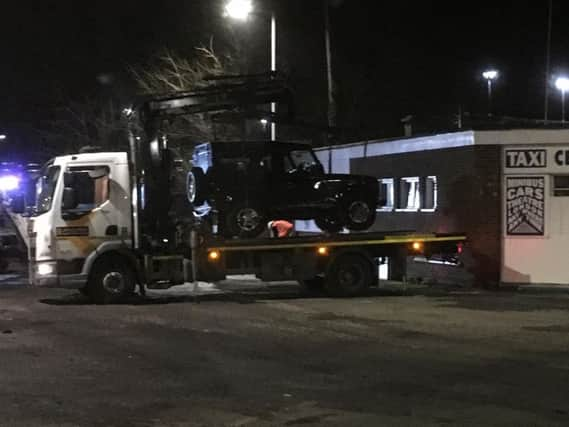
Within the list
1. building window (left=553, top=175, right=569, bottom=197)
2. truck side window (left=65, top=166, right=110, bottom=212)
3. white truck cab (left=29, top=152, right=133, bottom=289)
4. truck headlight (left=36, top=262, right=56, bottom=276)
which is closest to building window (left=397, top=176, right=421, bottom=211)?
building window (left=553, top=175, right=569, bottom=197)

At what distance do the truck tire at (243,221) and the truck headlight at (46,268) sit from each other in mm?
3624

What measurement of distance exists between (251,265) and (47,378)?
314 inches

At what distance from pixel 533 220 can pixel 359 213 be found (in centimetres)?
411

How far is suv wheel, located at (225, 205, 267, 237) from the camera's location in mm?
18359

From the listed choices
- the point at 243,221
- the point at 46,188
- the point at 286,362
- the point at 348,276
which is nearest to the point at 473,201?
the point at 348,276

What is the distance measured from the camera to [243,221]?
1842 centimetres

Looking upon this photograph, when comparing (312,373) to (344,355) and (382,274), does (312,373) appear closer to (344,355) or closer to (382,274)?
(344,355)

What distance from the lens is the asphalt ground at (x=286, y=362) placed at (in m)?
8.45

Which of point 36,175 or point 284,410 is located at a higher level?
point 36,175

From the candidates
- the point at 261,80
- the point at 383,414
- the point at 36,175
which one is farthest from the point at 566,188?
the point at 383,414

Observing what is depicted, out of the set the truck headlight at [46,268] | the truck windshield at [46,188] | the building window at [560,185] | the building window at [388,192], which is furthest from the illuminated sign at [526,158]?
the truck headlight at [46,268]

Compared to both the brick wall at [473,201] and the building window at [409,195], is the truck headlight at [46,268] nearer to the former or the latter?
the brick wall at [473,201]

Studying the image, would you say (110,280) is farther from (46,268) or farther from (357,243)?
(357,243)

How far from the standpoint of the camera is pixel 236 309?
645 inches
